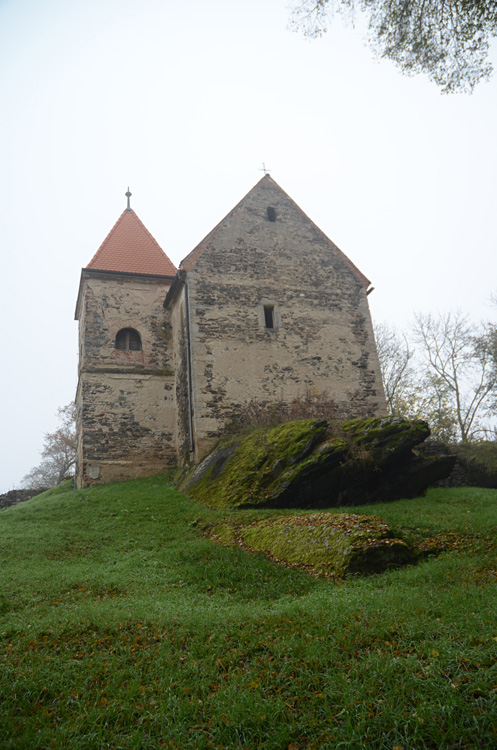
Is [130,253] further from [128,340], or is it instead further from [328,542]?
[328,542]

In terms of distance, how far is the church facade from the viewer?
1680cm

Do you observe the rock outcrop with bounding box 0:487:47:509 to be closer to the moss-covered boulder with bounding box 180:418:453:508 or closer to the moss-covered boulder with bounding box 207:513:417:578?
the moss-covered boulder with bounding box 180:418:453:508

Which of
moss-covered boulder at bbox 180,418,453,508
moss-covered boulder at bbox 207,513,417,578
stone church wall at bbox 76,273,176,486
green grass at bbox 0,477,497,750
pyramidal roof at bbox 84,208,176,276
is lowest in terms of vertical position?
green grass at bbox 0,477,497,750

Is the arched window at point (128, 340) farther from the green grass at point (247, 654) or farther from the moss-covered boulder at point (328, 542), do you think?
the green grass at point (247, 654)

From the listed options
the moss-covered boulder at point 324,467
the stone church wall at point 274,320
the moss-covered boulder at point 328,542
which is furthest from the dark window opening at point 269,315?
the moss-covered boulder at point 328,542

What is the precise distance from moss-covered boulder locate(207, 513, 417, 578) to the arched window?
35.5 feet

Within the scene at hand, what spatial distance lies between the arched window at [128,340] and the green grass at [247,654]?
1154 centimetres

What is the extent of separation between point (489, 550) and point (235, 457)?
7237mm

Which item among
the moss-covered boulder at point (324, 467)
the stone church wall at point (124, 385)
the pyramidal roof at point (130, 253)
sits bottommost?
the moss-covered boulder at point (324, 467)

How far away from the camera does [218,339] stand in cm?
1683

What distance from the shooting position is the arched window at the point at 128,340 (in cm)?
1969

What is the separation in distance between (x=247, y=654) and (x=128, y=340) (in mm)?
Answer: 15967

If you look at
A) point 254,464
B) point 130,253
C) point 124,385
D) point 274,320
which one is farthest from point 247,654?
point 130,253

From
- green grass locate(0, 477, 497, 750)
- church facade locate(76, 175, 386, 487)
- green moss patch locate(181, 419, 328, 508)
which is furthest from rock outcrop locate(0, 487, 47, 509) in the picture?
green grass locate(0, 477, 497, 750)
